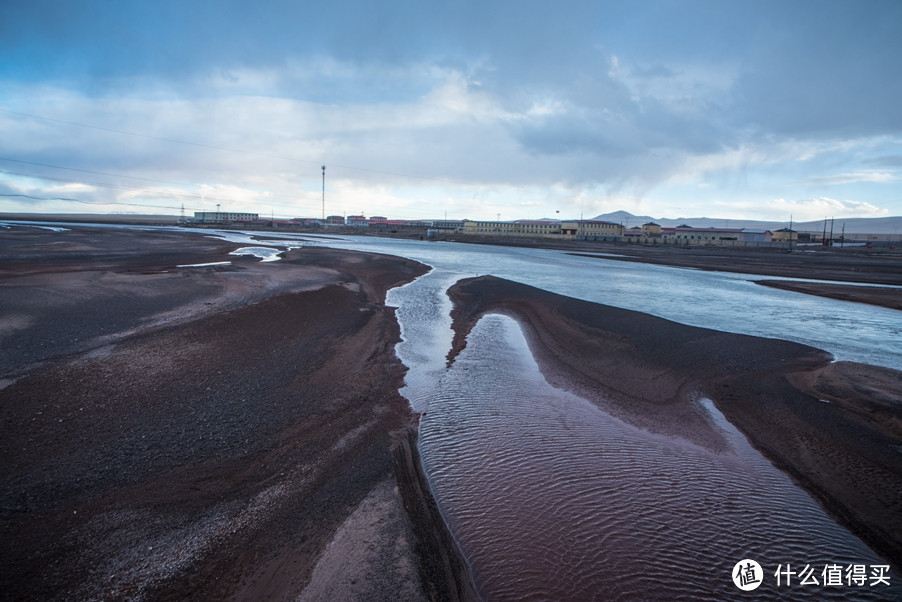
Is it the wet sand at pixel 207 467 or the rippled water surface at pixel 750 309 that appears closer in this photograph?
the wet sand at pixel 207 467

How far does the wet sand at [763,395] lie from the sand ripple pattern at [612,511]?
0.37 m

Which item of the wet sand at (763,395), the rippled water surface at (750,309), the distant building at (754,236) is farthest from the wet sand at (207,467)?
the distant building at (754,236)

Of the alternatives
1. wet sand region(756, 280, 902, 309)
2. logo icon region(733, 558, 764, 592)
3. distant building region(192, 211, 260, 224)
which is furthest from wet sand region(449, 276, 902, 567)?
distant building region(192, 211, 260, 224)

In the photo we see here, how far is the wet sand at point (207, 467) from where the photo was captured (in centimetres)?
383

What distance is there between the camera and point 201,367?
28.6 feet

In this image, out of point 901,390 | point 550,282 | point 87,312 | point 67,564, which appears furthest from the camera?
point 550,282

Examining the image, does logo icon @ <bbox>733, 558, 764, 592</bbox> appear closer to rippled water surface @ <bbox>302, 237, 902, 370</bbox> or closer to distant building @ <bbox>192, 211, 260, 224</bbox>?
rippled water surface @ <bbox>302, 237, 902, 370</bbox>

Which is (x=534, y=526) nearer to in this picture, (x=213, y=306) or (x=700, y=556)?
(x=700, y=556)

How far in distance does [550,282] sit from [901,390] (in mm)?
18402

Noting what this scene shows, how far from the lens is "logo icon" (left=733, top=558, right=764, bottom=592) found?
4215mm

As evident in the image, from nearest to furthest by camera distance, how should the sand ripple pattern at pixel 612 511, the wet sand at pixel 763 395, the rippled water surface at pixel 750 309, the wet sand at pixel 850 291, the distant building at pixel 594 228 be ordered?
the sand ripple pattern at pixel 612 511, the wet sand at pixel 763 395, the rippled water surface at pixel 750 309, the wet sand at pixel 850 291, the distant building at pixel 594 228

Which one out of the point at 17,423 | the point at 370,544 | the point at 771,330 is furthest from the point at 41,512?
the point at 771,330

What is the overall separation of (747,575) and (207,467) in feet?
20.6

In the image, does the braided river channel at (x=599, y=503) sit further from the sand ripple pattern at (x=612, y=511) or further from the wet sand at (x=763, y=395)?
the wet sand at (x=763, y=395)
